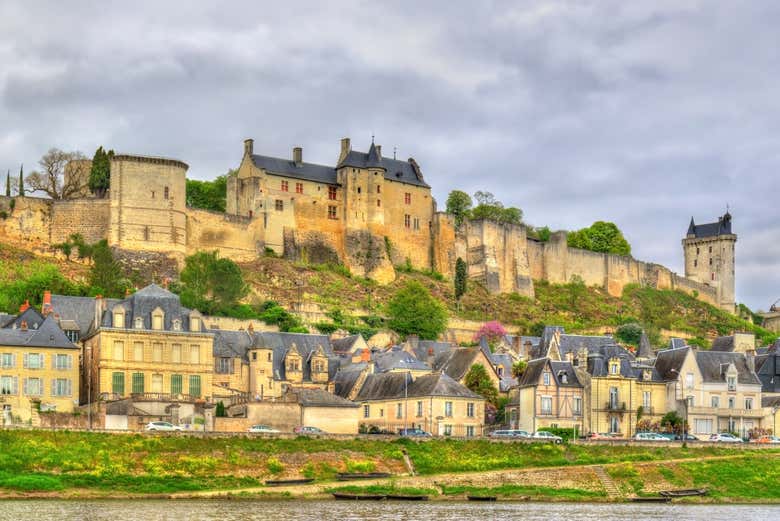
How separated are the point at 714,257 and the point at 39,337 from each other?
92895mm

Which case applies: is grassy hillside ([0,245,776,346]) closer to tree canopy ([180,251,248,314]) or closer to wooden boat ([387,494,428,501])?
tree canopy ([180,251,248,314])

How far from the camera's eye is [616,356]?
7988 centimetres

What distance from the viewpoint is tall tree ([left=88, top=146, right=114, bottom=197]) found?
106938mm

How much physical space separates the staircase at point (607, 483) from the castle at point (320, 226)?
150ft

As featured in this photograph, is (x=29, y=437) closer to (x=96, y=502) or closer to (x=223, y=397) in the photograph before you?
(x=96, y=502)

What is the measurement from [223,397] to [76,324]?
940 cm

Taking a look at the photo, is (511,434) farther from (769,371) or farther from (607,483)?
(769,371)

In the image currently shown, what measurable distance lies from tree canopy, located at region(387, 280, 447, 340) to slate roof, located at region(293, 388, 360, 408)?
27852mm

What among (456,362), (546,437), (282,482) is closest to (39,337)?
(282,482)

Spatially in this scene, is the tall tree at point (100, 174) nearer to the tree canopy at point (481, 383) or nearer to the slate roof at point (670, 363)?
the tree canopy at point (481, 383)

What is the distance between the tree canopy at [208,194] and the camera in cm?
12512

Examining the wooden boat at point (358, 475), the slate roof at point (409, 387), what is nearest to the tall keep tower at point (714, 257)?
the slate roof at point (409, 387)

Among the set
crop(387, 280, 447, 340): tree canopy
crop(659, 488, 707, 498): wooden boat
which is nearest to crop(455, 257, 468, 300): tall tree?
crop(387, 280, 447, 340): tree canopy

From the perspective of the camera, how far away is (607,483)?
6638cm
